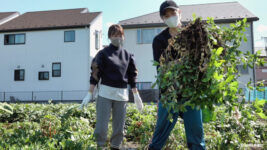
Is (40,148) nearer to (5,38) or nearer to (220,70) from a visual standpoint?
(220,70)

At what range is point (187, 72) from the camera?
6.74 feet

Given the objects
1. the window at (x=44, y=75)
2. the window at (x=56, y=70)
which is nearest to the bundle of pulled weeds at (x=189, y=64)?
the window at (x=56, y=70)

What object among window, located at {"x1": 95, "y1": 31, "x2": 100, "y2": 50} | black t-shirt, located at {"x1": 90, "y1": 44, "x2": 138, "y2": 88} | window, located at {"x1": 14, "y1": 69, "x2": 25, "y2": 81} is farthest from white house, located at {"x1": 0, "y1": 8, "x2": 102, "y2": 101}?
black t-shirt, located at {"x1": 90, "y1": 44, "x2": 138, "y2": 88}

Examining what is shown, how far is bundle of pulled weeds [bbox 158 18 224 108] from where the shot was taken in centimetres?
196

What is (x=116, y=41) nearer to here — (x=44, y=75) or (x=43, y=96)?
(x=43, y=96)

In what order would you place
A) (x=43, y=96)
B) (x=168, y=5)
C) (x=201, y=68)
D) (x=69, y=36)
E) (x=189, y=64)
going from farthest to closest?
1. (x=69, y=36)
2. (x=43, y=96)
3. (x=168, y=5)
4. (x=189, y=64)
5. (x=201, y=68)

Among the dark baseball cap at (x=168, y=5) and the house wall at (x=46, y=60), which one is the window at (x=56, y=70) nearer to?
the house wall at (x=46, y=60)

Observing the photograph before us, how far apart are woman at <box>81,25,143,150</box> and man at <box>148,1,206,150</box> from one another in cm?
86

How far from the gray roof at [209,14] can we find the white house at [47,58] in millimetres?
4188

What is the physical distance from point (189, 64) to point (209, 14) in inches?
770

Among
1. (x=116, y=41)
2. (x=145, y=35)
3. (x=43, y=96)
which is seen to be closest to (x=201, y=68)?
(x=116, y=41)

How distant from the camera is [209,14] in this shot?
65.8 feet

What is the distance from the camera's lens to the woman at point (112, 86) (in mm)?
3195

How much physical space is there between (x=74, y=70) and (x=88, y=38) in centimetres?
301
